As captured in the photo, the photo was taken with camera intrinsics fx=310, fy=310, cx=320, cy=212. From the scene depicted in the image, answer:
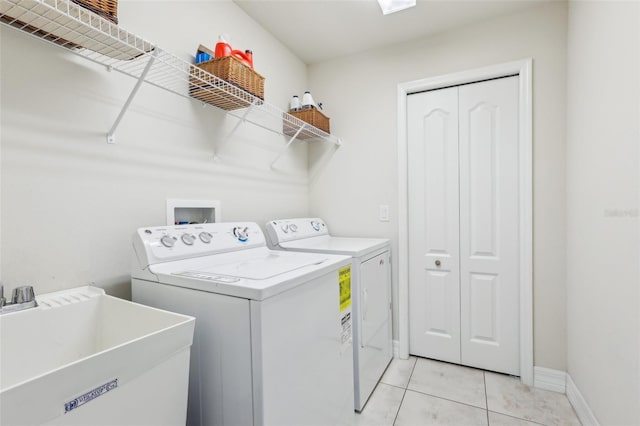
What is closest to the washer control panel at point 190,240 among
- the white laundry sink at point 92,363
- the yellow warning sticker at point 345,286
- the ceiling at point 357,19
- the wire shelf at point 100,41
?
the white laundry sink at point 92,363

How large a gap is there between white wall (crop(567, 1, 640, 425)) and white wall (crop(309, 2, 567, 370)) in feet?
0.28

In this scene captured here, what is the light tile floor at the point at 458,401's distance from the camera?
5.51 feet

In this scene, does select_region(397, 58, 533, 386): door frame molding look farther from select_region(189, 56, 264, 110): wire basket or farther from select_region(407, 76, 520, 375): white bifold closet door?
select_region(189, 56, 264, 110): wire basket

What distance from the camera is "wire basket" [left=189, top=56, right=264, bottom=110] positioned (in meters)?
1.43

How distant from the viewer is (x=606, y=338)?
140 centimetres

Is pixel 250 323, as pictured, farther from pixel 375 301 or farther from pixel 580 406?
pixel 580 406

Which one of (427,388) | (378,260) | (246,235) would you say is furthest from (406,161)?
(427,388)

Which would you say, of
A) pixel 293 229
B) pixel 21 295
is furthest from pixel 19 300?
pixel 293 229

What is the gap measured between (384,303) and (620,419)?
122cm

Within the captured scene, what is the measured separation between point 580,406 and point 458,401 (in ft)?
2.02

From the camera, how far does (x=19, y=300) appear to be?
913mm

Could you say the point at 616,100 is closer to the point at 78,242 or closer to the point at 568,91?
the point at 568,91

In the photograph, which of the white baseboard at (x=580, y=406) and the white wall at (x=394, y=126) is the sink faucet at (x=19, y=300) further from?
the white baseboard at (x=580, y=406)

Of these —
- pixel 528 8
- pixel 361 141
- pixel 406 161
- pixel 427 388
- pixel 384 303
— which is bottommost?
pixel 427 388
